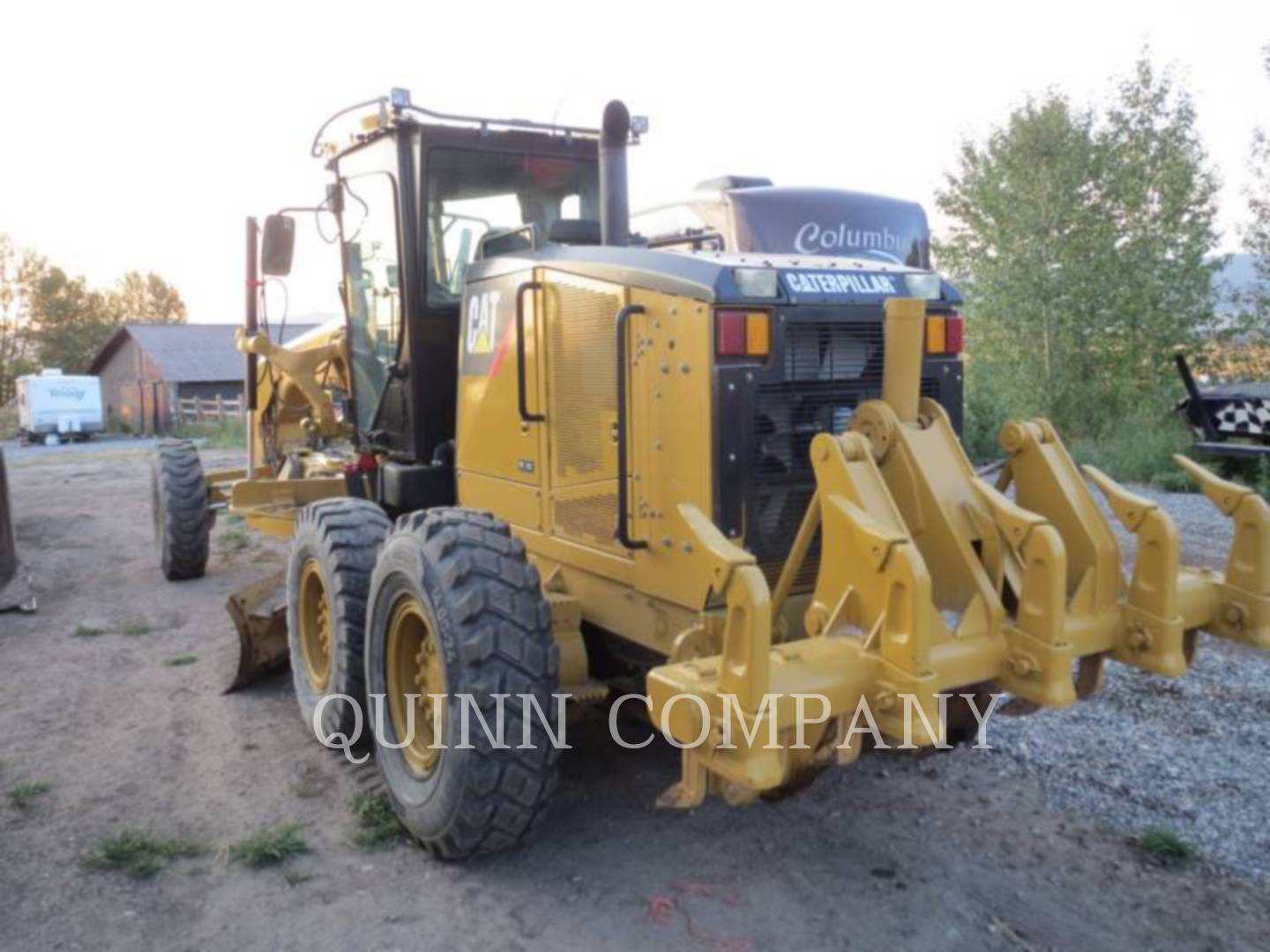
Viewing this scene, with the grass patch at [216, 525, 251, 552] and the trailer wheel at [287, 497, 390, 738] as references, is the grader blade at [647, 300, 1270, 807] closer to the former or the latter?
the trailer wheel at [287, 497, 390, 738]

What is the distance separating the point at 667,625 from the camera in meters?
3.78

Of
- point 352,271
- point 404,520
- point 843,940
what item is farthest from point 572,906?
point 352,271

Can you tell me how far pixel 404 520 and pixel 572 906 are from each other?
1504 millimetres

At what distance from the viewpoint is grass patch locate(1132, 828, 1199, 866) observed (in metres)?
3.89

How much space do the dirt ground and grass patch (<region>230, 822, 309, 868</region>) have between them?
4 cm

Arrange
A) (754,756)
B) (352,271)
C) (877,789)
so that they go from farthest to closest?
(352,271) < (877,789) < (754,756)

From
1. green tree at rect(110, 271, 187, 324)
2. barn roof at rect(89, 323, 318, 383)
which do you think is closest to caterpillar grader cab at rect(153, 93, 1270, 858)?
barn roof at rect(89, 323, 318, 383)

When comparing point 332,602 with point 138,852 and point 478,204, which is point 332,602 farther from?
point 478,204

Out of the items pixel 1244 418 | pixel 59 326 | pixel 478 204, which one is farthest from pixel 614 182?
pixel 59 326

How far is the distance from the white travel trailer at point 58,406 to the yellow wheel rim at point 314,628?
35902mm

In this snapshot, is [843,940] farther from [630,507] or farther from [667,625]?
[630,507]

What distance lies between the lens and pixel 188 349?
1715 inches

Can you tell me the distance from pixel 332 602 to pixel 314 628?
751 mm

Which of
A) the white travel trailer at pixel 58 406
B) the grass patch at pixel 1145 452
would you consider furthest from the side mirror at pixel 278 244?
the white travel trailer at pixel 58 406
